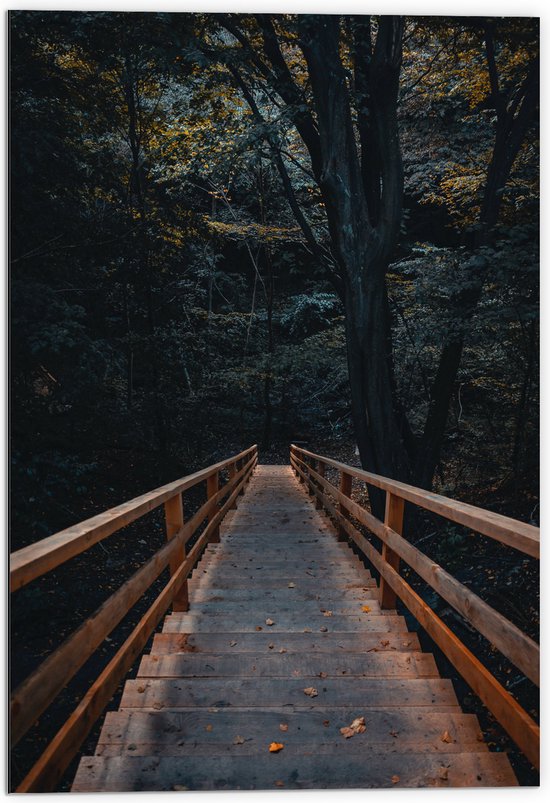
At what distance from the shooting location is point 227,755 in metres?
1.83

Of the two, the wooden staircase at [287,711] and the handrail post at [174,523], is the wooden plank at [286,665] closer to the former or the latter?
the wooden staircase at [287,711]

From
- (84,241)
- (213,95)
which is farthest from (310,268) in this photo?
(84,241)

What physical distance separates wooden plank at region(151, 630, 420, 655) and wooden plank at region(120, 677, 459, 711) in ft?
1.05

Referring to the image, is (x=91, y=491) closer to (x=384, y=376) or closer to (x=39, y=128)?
(x=384, y=376)

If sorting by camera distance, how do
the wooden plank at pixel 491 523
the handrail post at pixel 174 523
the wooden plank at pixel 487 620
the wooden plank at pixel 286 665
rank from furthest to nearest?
the handrail post at pixel 174 523
the wooden plank at pixel 286 665
the wooden plank at pixel 491 523
the wooden plank at pixel 487 620

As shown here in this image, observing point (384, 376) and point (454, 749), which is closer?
point (454, 749)

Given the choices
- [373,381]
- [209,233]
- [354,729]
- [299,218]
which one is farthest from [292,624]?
[209,233]

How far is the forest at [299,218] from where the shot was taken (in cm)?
361

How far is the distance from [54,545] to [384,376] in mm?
4850

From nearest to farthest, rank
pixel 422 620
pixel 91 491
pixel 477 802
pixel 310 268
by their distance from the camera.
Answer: pixel 477 802 < pixel 422 620 < pixel 91 491 < pixel 310 268

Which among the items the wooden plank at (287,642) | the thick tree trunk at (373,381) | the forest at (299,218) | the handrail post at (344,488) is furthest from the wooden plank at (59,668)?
the thick tree trunk at (373,381)

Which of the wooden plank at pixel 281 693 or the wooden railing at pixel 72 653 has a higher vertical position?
the wooden railing at pixel 72 653

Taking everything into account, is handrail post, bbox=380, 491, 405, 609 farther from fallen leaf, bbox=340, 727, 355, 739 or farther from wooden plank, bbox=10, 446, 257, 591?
wooden plank, bbox=10, 446, 257, 591

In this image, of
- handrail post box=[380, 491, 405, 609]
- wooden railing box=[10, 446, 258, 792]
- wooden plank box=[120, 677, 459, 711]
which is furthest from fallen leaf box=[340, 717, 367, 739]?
handrail post box=[380, 491, 405, 609]
